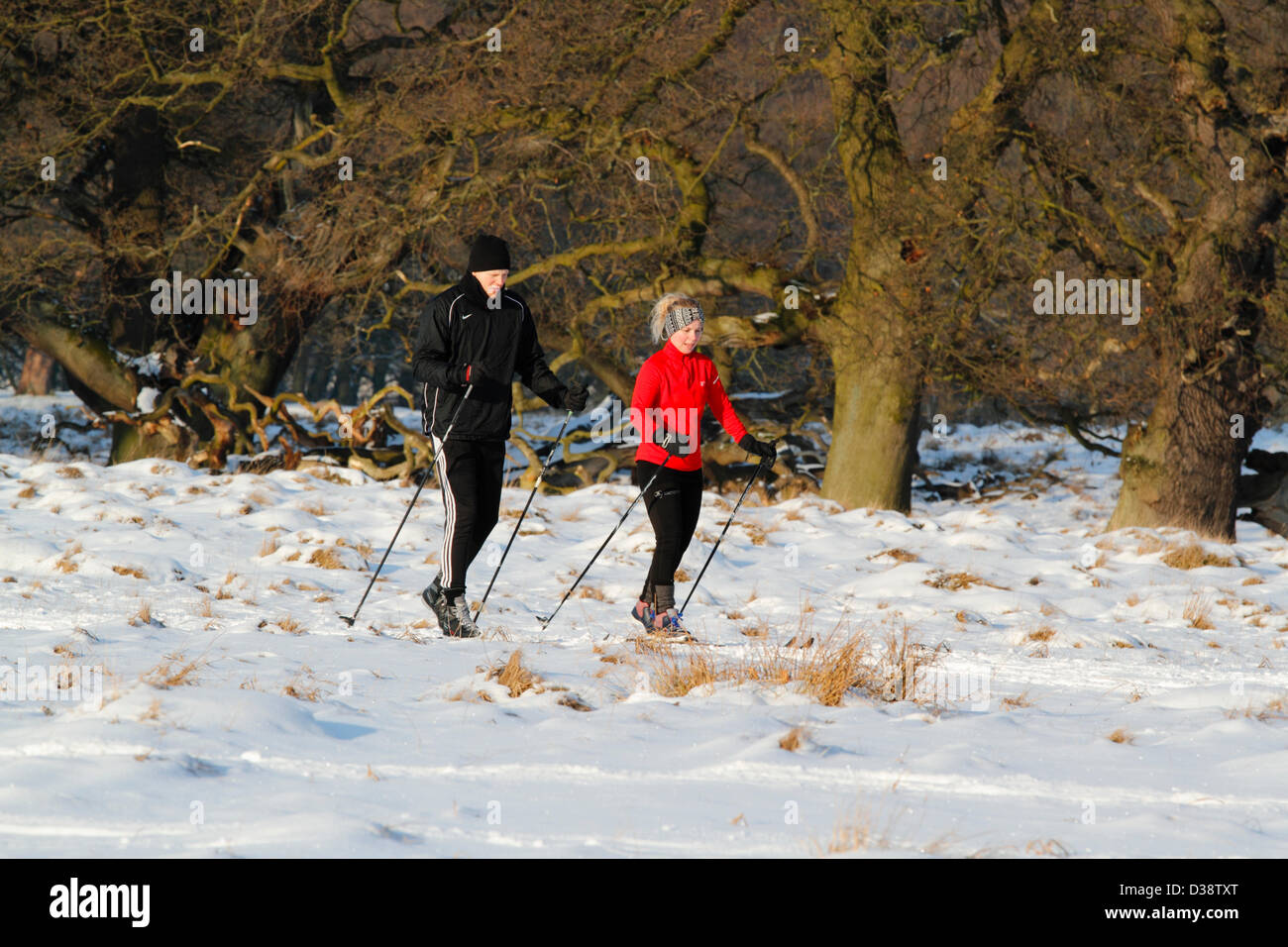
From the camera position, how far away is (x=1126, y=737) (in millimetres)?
4582

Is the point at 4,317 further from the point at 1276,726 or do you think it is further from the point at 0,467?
→ the point at 1276,726

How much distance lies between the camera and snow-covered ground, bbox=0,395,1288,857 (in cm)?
320

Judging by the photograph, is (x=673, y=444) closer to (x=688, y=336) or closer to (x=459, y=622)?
(x=688, y=336)

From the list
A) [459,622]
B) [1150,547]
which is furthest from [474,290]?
[1150,547]

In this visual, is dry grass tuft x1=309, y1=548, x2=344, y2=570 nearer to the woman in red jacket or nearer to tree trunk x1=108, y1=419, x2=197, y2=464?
the woman in red jacket

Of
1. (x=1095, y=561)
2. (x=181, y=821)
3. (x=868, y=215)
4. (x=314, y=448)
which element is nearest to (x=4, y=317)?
(x=314, y=448)

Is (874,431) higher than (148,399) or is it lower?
lower

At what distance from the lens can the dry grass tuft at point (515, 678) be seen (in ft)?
15.8

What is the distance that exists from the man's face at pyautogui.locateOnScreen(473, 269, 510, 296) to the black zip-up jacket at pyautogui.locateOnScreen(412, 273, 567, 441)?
0.19ft

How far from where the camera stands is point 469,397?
637 centimetres

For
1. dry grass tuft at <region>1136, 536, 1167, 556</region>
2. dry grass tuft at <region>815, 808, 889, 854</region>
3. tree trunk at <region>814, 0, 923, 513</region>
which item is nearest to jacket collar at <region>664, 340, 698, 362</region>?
dry grass tuft at <region>815, 808, 889, 854</region>

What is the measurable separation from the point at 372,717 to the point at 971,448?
1764 cm

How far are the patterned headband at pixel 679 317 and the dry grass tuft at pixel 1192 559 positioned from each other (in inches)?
220

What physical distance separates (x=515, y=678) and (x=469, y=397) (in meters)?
1.96
